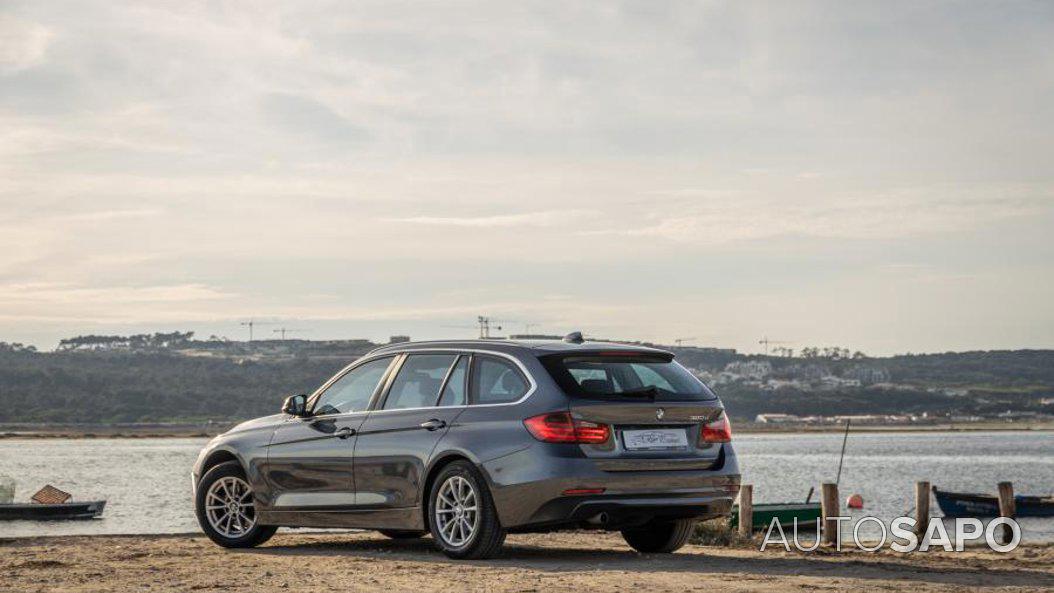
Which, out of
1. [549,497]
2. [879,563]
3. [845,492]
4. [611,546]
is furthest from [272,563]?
[845,492]

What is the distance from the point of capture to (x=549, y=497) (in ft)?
37.2

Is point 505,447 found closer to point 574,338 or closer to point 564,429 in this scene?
point 564,429

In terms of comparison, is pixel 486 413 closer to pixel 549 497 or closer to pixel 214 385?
pixel 549 497

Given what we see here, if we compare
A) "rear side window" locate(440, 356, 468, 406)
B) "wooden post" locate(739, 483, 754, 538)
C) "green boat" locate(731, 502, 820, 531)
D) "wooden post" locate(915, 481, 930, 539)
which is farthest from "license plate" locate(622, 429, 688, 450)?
"green boat" locate(731, 502, 820, 531)

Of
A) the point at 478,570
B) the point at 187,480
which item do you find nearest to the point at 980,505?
the point at 478,570

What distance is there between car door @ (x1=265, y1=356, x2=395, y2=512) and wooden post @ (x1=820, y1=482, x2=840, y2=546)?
5.56m

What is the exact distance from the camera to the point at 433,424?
12141 millimetres

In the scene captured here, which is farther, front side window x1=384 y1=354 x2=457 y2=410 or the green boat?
the green boat

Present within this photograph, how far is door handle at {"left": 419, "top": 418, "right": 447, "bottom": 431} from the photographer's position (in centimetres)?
1208

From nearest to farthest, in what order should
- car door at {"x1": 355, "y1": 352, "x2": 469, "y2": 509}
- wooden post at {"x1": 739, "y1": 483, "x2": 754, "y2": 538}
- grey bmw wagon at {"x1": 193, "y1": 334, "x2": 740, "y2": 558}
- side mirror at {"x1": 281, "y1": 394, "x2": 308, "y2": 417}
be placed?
grey bmw wagon at {"x1": 193, "y1": 334, "x2": 740, "y2": 558}
car door at {"x1": 355, "y1": 352, "x2": 469, "y2": 509}
side mirror at {"x1": 281, "y1": 394, "x2": 308, "y2": 417}
wooden post at {"x1": 739, "y1": 483, "x2": 754, "y2": 538}

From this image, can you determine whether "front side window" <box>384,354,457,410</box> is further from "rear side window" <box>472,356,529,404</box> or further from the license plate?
the license plate

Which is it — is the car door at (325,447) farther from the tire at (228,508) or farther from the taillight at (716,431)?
the taillight at (716,431)

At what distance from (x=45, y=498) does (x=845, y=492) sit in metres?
35.4

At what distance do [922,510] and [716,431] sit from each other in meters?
10.1
